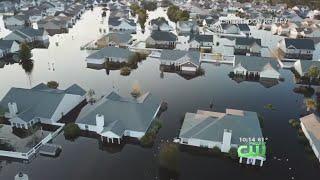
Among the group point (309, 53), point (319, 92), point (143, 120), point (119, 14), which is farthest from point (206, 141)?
point (119, 14)

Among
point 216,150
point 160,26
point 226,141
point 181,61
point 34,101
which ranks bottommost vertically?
point 216,150

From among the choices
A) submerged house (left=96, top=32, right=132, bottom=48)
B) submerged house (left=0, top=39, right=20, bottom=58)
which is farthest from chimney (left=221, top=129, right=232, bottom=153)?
submerged house (left=0, top=39, right=20, bottom=58)

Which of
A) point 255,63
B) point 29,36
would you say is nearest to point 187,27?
point 255,63

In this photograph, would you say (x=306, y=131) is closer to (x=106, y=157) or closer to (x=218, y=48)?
(x=106, y=157)

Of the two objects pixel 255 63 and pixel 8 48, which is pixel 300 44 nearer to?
pixel 255 63

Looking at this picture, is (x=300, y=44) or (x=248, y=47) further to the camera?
(x=248, y=47)

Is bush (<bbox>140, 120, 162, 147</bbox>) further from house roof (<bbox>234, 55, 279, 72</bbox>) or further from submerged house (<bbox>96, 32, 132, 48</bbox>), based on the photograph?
submerged house (<bbox>96, 32, 132, 48</bbox>)

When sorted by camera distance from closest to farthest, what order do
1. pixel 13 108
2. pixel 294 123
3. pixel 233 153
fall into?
pixel 233 153, pixel 13 108, pixel 294 123

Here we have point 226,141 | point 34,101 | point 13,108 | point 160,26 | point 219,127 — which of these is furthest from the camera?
point 160,26
